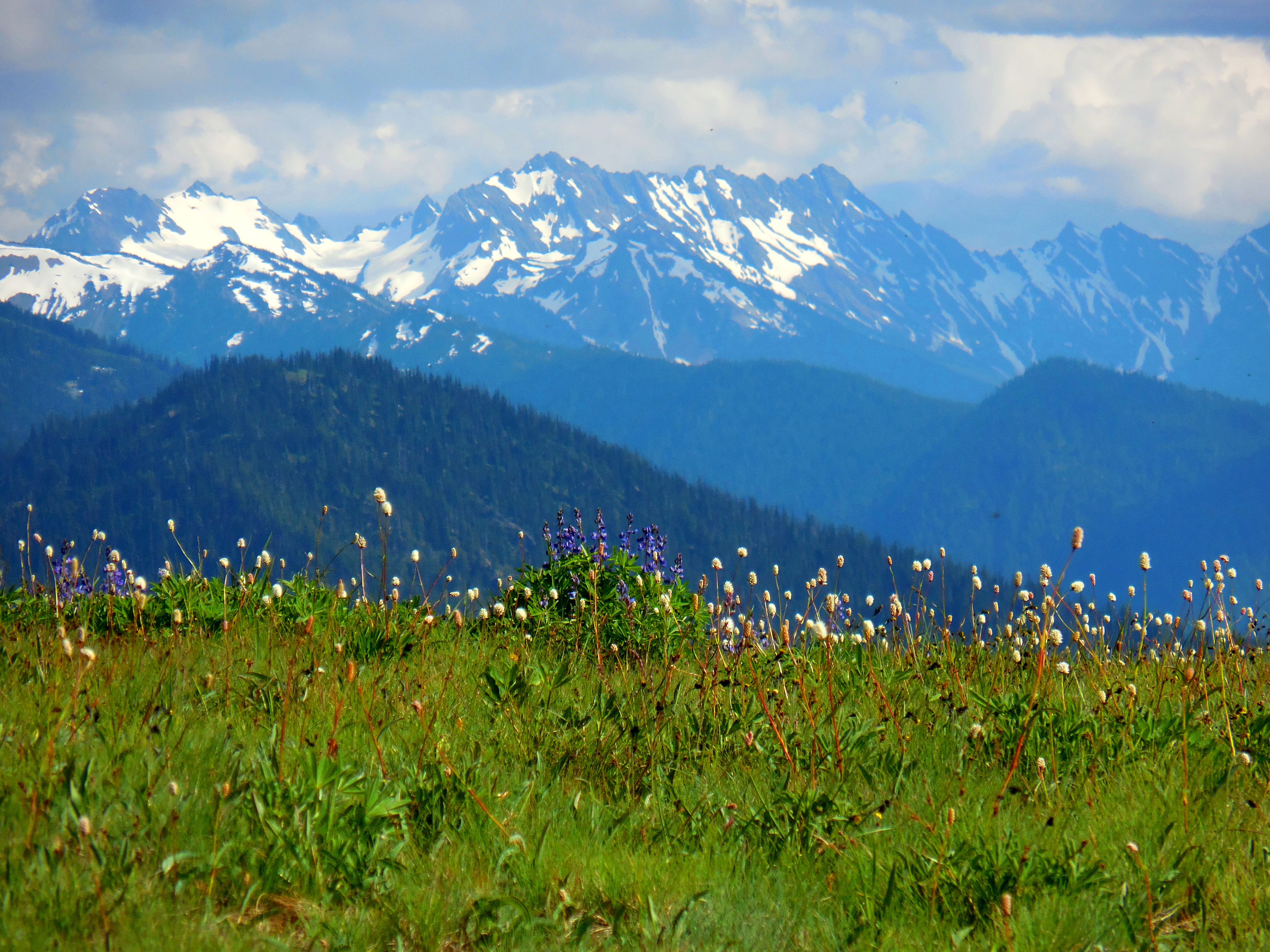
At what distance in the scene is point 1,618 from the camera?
6418 millimetres

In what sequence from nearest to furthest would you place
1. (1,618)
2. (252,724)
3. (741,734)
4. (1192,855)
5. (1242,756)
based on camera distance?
(1192,855), (1242,756), (252,724), (741,734), (1,618)

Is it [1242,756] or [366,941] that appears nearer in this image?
[366,941]

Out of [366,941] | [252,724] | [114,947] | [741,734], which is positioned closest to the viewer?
[114,947]

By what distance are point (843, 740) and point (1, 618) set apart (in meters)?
5.79

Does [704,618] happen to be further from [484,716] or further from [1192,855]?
[1192,855]

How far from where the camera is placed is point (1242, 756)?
4.19m

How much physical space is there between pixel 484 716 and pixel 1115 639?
5.16 meters

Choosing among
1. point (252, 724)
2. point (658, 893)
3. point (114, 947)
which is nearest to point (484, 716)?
point (252, 724)

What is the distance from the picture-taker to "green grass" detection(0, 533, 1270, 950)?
3301mm

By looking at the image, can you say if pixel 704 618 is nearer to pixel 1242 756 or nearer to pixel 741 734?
pixel 741 734

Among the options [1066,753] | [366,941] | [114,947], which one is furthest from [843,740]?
[114,947]

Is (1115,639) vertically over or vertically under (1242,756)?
under

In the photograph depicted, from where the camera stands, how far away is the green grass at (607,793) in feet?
10.8

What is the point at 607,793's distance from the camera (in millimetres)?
4520
